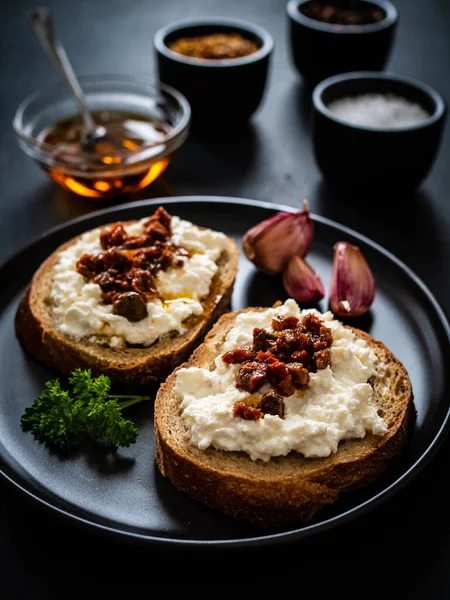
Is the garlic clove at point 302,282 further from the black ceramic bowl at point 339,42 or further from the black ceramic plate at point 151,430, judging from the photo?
the black ceramic bowl at point 339,42

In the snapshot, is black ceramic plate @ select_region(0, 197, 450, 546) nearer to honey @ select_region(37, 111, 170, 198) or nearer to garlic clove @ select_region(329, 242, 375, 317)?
garlic clove @ select_region(329, 242, 375, 317)

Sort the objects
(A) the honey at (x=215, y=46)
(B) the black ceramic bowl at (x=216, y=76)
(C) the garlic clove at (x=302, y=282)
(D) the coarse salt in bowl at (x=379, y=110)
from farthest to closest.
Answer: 1. (A) the honey at (x=215, y=46)
2. (B) the black ceramic bowl at (x=216, y=76)
3. (D) the coarse salt in bowl at (x=379, y=110)
4. (C) the garlic clove at (x=302, y=282)

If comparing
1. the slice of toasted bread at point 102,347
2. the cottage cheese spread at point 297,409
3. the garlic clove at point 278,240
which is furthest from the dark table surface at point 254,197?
the garlic clove at point 278,240

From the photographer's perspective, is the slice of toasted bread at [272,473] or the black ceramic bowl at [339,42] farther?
the black ceramic bowl at [339,42]

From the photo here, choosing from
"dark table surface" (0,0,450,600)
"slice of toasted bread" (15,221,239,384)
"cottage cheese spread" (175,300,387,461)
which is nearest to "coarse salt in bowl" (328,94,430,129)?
"dark table surface" (0,0,450,600)

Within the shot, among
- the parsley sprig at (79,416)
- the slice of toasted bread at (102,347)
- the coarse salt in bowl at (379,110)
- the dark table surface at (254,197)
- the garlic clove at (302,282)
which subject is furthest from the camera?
the coarse salt in bowl at (379,110)

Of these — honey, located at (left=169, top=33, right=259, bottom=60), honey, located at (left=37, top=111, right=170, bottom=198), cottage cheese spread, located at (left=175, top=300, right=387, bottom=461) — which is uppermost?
honey, located at (left=169, top=33, right=259, bottom=60)

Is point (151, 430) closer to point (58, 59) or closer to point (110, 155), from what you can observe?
point (110, 155)

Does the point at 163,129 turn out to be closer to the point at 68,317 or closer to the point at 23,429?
the point at 68,317
